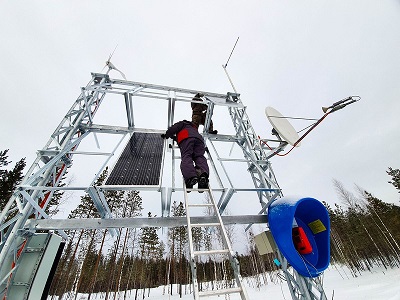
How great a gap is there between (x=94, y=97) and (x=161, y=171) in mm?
3425

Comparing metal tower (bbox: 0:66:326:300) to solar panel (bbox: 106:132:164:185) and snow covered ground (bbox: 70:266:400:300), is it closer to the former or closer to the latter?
solar panel (bbox: 106:132:164:185)

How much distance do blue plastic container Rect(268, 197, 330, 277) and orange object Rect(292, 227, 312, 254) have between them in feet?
0.37

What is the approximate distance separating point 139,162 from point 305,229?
3.92 meters

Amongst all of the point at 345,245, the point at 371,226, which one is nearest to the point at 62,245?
the point at 371,226

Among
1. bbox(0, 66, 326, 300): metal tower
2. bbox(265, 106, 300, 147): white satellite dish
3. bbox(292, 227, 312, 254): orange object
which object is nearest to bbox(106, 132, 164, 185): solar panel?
bbox(0, 66, 326, 300): metal tower

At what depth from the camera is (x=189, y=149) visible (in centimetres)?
425

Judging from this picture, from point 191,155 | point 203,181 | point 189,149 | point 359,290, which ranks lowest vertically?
point 359,290

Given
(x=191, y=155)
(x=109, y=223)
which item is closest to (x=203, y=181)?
(x=191, y=155)

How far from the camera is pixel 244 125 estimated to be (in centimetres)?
612

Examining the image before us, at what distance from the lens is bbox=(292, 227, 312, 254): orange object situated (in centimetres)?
327

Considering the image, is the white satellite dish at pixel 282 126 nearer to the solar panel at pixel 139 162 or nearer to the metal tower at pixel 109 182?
the metal tower at pixel 109 182

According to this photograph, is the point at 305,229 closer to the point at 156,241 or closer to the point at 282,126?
the point at 282,126

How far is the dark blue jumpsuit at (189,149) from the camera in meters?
3.82

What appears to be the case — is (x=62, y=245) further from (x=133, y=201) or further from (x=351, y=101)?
(x=133, y=201)
